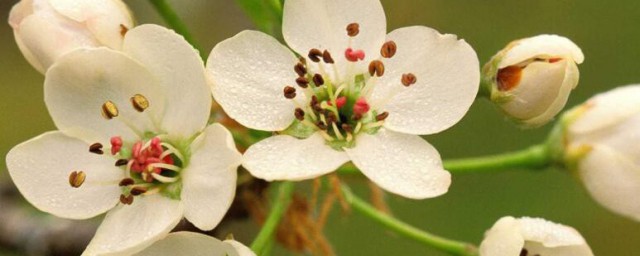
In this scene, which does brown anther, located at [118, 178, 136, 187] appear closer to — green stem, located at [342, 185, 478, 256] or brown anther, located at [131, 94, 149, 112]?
brown anther, located at [131, 94, 149, 112]

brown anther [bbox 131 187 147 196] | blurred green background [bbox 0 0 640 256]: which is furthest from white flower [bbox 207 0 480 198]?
blurred green background [bbox 0 0 640 256]

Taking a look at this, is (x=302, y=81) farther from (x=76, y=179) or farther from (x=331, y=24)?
(x=76, y=179)

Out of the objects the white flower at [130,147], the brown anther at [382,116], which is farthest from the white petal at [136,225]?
the brown anther at [382,116]

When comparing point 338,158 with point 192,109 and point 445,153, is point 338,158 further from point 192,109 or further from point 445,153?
point 445,153

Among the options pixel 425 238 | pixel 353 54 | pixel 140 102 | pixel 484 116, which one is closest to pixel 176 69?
pixel 140 102

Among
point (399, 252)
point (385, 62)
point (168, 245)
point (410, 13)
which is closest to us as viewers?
point (168, 245)

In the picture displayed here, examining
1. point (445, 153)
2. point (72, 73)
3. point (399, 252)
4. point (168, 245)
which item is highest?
point (72, 73)

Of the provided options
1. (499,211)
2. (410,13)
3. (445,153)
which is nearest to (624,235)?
(499,211)

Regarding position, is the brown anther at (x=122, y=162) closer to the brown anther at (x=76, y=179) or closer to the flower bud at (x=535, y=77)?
the brown anther at (x=76, y=179)
